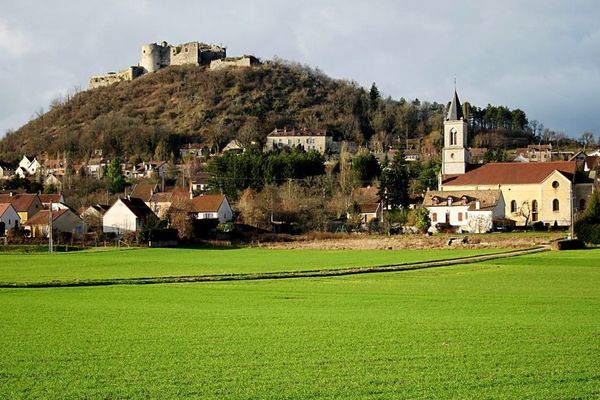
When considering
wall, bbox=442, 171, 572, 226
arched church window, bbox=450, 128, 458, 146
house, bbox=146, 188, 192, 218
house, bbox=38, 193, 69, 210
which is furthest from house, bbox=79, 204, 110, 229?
arched church window, bbox=450, 128, 458, 146

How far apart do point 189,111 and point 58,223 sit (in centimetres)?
9156

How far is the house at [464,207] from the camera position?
254 feet

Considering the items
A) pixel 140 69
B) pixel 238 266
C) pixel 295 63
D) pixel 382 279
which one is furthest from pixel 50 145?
pixel 382 279

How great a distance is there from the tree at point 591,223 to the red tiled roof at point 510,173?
1866 cm

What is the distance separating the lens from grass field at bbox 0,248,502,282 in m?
38.1

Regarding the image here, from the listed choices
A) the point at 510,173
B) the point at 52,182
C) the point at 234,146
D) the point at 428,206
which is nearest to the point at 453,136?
the point at 510,173

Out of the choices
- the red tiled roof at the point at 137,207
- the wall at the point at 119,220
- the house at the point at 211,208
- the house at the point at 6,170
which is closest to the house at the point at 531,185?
the house at the point at 211,208

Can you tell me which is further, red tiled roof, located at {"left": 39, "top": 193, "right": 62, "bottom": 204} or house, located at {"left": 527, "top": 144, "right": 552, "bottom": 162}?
house, located at {"left": 527, "top": 144, "right": 552, "bottom": 162}

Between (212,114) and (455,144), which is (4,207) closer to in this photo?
(455,144)

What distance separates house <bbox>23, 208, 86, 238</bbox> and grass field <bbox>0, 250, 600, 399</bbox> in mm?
49498

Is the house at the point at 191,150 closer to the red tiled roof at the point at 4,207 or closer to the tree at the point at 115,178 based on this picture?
the tree at the point at 115,178

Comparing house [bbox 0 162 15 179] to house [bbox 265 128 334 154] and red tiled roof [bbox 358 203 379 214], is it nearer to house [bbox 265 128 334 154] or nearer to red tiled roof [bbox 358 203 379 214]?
house [bbox 265 128 334 154]

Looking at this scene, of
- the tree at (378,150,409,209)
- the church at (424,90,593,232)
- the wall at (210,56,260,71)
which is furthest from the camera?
the wall at (210,56,260,71)

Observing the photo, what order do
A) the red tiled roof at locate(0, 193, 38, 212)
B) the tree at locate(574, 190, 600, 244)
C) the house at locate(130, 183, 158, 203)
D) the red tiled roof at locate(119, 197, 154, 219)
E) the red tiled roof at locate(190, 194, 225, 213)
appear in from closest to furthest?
the tree at locate(574, 190, 600, 244), the red tiled roof at locate(119, 197, 154, 219), the red tiled roof at locate(190, 194, 225, 213), the red tiled roof at locate(0, 193, 38, 212), the house at locate(130, 183, 158, 203)
